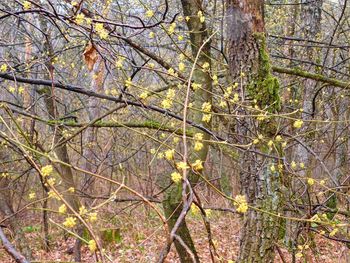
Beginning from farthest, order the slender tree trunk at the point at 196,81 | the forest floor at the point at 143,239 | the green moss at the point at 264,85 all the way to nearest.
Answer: the forest floor at the point at 143,239 < the slender tree trunk at the point at 196,81 < the green moss at the point at 264,85

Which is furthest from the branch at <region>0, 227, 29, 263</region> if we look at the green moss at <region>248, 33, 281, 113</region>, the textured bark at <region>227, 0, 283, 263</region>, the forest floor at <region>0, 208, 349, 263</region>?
the forest floor at <region>0, 208, 349, 263</region>

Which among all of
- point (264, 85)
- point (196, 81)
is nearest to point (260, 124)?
point (264, 85)

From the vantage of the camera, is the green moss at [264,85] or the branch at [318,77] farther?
the branch at [318,77]

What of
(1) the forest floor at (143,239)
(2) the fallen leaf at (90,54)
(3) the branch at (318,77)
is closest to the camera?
(2) the fallen leaf at (90,54)

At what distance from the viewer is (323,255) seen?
766 cm

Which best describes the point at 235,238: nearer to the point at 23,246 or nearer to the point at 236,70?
the point at 23,246

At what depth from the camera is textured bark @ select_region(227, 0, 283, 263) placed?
3.30m

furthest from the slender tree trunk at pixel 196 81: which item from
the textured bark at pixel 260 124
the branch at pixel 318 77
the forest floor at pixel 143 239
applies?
the forest floor at pixel 143 239

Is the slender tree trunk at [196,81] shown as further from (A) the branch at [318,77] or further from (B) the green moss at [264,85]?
(B) the green moss at [264,85]

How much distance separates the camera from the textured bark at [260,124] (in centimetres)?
330

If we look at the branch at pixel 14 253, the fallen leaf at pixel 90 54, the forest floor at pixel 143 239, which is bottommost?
the forest floor at pixel 143 239

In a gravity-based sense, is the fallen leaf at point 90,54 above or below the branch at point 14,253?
above

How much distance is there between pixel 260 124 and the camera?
130 inches

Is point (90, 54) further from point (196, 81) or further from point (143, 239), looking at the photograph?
point (143, 239)
